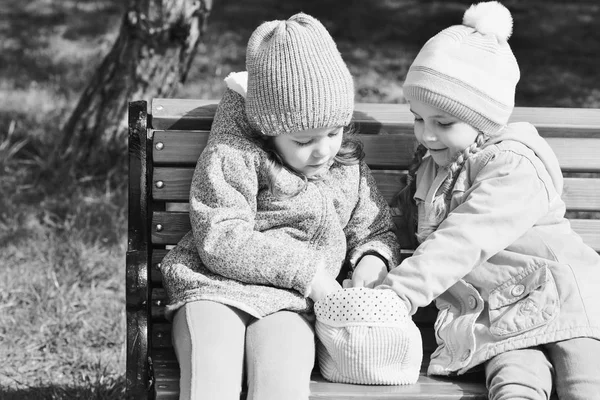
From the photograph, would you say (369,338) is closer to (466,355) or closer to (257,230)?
(466,355)

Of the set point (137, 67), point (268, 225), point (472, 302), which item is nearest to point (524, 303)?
point (472, 302)

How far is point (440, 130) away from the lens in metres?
2.86

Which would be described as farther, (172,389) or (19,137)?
(19,137)

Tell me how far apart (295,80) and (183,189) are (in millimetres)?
594

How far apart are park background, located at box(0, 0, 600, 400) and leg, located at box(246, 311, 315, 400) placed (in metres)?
1.08

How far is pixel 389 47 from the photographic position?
8.23 meters

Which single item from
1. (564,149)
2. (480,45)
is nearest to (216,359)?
(480,45)

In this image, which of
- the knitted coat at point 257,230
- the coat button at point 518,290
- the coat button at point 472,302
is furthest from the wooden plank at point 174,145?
the coat button at point 518,290

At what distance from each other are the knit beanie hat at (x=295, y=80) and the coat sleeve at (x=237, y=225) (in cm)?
12

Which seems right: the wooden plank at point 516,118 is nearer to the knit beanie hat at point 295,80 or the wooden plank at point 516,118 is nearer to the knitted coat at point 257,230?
the knitted coat at point 257,230

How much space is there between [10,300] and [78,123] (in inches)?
47.5

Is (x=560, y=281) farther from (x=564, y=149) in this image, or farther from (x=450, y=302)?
(x=564, y=149)

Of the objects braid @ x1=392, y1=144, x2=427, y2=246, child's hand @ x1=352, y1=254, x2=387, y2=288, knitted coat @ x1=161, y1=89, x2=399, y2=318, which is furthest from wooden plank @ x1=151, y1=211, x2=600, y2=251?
braid @ x1=392, y1=144, x2=427, y2=246

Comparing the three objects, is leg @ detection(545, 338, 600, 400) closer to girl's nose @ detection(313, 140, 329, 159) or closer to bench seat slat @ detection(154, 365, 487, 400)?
bench seat slat @ detection(154, 365, 487, 400)
